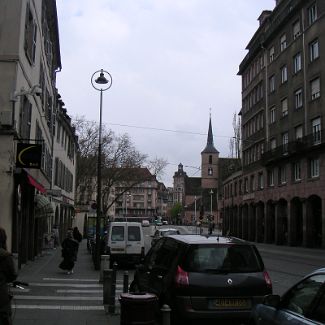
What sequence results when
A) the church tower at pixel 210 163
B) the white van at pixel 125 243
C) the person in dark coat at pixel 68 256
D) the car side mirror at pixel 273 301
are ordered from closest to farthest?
the car side mirror at pixel 273 301 < the person in dark coat at pixel 68 256 < the white van at pixel 125 243 < the church tower at pixel 210 163

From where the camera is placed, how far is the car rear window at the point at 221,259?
837 centimetres

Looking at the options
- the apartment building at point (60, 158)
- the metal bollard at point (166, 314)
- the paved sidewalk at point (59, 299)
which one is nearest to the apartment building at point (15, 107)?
the paved sidewalk at point (59, 299)

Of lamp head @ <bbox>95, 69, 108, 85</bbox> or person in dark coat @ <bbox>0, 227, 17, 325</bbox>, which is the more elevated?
lamp head @ <bbox>95, 69, 108, 85</bbox>

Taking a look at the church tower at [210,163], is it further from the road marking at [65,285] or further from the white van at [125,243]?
A: the road marking at [65,285]

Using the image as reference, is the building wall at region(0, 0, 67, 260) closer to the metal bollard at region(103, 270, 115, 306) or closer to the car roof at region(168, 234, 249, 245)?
the metal bollard at region(103, 270, 115, 306)

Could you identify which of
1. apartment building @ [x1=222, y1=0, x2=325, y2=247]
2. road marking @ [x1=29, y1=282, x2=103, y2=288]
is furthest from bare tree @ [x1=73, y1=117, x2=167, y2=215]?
road marking @ [x1=29, y1=282, x2=103, y2=288]

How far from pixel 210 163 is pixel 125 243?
4539 inches

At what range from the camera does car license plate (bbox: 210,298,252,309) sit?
817cm

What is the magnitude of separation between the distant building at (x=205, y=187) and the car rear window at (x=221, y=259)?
78.1 m

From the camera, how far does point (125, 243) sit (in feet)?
81.5

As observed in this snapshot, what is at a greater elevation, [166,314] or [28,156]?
[28,156]

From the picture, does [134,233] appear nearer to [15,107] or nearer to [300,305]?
[15,107]

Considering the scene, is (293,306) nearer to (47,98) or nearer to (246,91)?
(47,98)

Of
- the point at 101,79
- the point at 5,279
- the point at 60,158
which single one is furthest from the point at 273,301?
the point at 60,158
